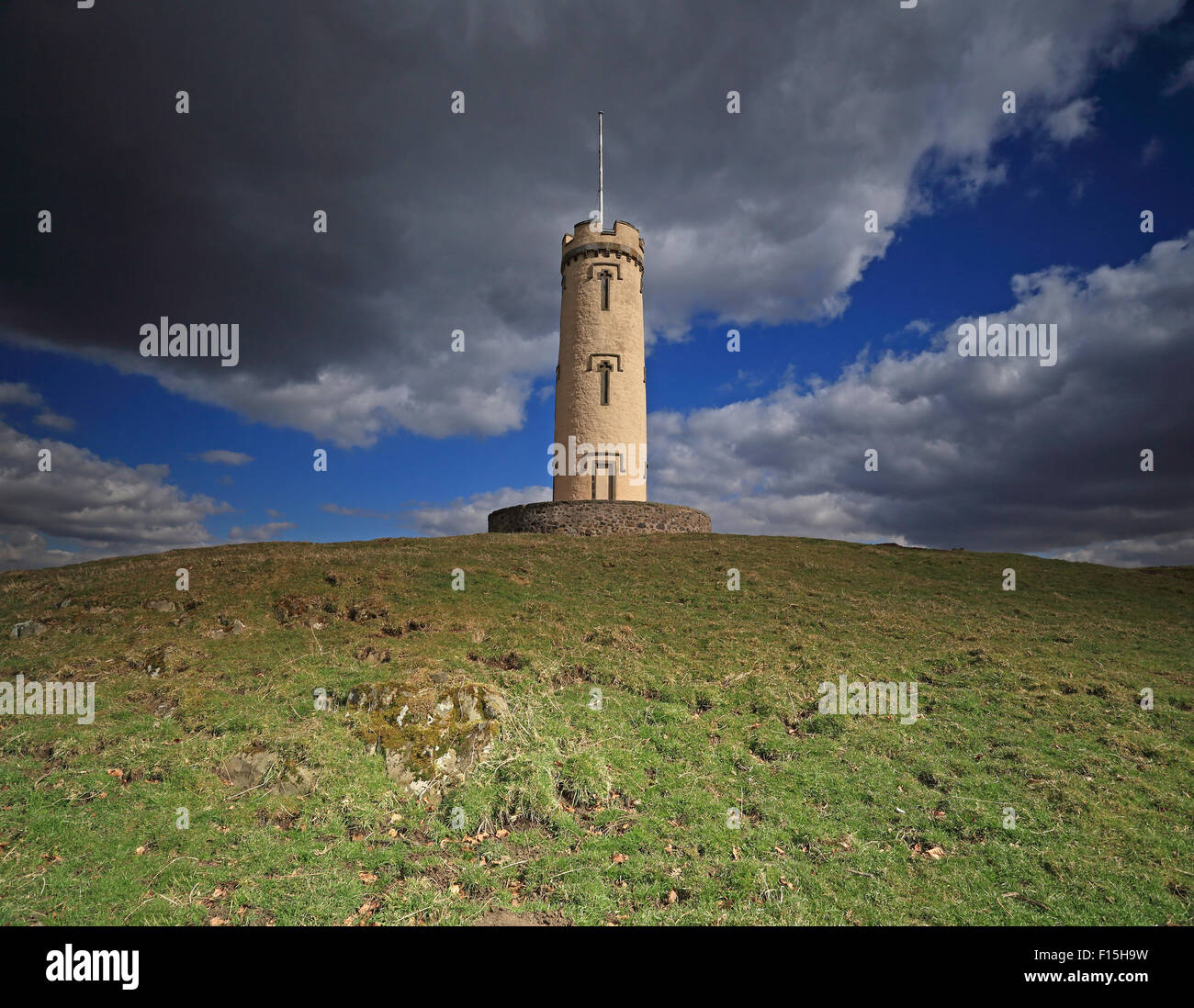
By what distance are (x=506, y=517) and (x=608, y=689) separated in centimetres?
2554

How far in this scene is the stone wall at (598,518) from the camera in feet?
116

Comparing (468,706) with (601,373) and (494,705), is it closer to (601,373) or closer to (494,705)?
(494,705)

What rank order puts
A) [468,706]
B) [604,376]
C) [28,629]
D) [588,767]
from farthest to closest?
1. [604,376]
2. [28,629]
3. [468,706]
4. [588,767]

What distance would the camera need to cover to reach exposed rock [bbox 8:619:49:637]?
1647 centimetres

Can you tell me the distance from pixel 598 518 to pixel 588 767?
25302 mm

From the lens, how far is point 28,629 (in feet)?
54.6

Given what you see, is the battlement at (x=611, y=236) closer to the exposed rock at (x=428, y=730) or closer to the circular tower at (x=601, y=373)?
the circular tower at (x=601, y=373)

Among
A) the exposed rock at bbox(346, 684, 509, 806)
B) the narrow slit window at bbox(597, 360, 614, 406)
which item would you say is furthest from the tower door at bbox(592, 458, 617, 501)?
the exposed rock at bbox(346, 684, 509, 806)

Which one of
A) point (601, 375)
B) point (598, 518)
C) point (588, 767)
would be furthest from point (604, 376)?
point (588, 767)

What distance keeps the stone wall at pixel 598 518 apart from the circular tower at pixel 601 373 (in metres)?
4.11

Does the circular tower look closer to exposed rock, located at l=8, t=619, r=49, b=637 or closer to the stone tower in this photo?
the stone tower
